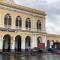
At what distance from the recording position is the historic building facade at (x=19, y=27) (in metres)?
41.9

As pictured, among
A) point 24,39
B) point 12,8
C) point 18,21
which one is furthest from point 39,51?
point 12,8

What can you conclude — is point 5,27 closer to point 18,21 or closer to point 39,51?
point 18,21

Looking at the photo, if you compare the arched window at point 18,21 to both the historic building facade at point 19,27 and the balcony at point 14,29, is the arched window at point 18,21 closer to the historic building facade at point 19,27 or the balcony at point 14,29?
the historic building facade at point 19,27

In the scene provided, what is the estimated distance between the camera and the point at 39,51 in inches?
1727

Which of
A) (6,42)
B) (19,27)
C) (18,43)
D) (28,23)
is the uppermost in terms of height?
(28,23)

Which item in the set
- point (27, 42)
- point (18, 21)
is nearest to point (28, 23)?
point (18, 21)

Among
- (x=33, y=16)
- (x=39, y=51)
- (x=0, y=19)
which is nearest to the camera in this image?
(x=0, y=19)

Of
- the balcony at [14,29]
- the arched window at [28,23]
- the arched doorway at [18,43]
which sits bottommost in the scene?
the arched doorway at [18,43]

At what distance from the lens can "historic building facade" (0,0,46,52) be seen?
138 feet

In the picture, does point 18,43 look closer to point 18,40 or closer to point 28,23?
point 18,40

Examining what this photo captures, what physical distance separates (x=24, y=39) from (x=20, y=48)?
8.00ft

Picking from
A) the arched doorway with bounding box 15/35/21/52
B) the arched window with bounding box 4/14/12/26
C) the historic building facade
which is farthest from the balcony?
the arched doorway with bounding box 15/35/21/52

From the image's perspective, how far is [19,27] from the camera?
4488 centimetres

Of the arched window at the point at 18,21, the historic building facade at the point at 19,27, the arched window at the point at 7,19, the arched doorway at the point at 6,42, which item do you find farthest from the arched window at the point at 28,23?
the arched doorway at the point at 6,42
